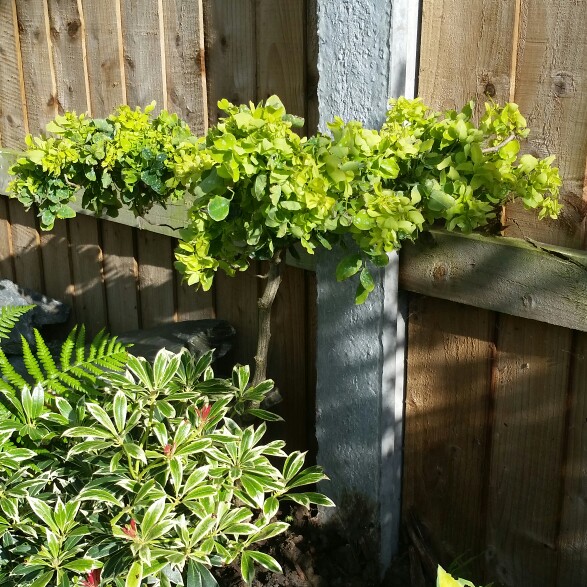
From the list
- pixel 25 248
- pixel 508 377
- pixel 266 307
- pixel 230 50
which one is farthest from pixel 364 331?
pixel 25 248

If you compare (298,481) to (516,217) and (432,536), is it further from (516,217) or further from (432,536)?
(516,217)

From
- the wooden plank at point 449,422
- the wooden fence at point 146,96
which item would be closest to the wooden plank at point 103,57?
the wooden fence at point 146,96

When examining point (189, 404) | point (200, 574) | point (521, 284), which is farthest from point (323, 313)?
Answer: point (200, 574)

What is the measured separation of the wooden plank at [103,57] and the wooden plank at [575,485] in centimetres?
195

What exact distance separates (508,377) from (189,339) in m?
1.14

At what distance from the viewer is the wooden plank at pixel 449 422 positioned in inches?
88.4

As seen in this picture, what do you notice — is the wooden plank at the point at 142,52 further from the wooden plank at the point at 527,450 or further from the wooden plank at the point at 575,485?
the wooden plank at the point at 575,485

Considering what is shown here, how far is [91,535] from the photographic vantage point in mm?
2176

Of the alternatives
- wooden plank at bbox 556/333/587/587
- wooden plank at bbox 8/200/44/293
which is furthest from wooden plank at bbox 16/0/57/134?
wooden plank at bbox 556/333/587/587

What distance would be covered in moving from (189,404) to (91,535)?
0.46 meters

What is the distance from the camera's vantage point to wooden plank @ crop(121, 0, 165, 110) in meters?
2.92

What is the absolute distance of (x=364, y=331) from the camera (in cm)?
233

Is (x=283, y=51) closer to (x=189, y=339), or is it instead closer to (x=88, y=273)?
(x=189, y=339)

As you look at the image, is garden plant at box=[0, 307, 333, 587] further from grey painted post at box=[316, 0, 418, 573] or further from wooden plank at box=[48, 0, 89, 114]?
wooden plank at box=[48, 0, 89, 114]
